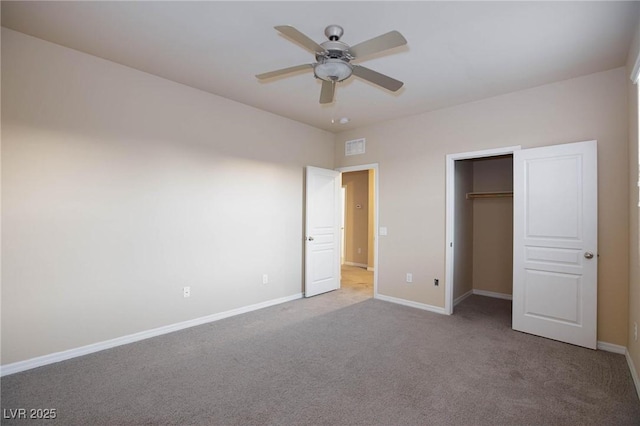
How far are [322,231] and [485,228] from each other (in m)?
2.74

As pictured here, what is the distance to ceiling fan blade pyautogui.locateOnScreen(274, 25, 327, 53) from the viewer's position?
181 centimetres

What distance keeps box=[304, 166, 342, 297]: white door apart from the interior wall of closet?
6.35ft

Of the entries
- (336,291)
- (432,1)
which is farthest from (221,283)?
(432,1)

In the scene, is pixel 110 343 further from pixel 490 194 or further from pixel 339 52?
pixel 490 194

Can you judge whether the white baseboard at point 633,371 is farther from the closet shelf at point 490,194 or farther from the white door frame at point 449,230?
the closet shelf at point 490,194

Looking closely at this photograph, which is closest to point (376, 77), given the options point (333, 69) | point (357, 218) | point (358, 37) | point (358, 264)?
point (333, 69)

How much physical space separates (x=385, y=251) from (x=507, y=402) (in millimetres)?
2735

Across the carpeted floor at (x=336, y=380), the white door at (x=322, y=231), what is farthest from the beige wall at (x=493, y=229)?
the white door at (x=322, y=231)

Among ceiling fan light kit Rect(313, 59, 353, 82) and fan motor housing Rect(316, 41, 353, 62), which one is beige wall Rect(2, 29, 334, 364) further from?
fan motor housing Rect(316, 41, 353, 62)

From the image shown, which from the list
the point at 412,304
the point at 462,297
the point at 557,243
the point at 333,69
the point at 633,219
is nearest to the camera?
the point at 333,69

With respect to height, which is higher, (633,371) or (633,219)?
(633,219)

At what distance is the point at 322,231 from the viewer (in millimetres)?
5133

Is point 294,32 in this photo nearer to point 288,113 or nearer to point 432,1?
point 432,1

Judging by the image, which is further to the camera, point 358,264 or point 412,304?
point 358,264
